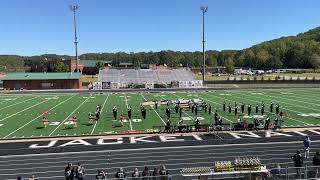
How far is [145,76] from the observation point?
9256 centimetres

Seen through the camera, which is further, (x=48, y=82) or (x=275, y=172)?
(x=48, y=82)

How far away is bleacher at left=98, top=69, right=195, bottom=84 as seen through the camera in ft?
290

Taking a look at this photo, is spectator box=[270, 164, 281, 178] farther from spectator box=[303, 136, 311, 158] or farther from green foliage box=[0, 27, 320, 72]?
green foliage box=[0, 27, 320, 72]

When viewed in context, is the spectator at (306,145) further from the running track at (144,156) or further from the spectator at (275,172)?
the spectator at (275,172)

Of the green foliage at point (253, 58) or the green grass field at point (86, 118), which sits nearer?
the green grass field at point (86, 118)

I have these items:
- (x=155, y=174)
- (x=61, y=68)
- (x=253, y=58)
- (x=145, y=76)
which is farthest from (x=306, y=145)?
(x=253, y=58)

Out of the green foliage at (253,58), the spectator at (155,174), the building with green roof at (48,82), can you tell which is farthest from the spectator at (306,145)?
the green foliage at (253,58)

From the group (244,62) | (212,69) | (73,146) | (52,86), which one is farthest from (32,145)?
(244,62)

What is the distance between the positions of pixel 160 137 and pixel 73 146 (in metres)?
5.30

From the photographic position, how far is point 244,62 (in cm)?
16712

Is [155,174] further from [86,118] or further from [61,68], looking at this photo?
[61,68]

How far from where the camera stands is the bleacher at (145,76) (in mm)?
88375

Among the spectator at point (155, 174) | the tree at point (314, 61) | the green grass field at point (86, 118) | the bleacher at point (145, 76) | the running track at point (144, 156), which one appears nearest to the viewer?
the spectator at point (155, 174)

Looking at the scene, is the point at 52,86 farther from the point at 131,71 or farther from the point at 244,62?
the point at 244,62
